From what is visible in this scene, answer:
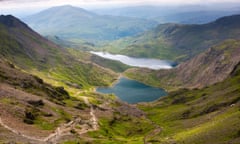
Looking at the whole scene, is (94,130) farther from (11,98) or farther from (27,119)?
(11,98)

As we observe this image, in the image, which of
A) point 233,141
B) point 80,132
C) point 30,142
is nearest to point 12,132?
point 30,142

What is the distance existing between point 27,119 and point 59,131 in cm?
1906

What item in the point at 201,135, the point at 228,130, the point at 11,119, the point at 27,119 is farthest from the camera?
the point at 27,119

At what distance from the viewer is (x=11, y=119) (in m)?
148

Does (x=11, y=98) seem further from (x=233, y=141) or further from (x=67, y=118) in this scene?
(x=233, y=141)

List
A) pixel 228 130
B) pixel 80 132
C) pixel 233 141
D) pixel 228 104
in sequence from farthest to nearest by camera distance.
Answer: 1. pixel 228 104
2. pixel 80 132
3. pixel 228 130
4. pixel 233 141

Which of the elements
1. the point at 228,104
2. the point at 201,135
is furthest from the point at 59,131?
the point at 228,104

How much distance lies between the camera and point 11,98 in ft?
596

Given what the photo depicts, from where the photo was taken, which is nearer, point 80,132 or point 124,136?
point 80,132

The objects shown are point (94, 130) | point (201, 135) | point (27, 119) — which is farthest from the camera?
point (94, 130)

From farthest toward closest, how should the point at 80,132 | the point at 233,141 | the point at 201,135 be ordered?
the point at 80,132, the point at 201,135, the point at 233,141

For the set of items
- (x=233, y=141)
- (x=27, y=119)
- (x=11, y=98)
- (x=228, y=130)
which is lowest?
(x=233, y=141)

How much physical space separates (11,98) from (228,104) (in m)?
143

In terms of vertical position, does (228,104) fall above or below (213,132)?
above
